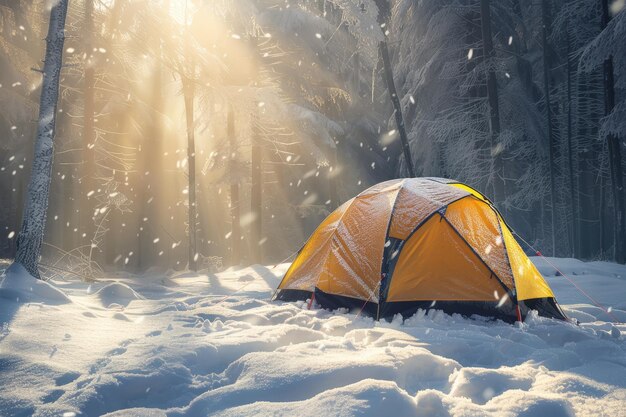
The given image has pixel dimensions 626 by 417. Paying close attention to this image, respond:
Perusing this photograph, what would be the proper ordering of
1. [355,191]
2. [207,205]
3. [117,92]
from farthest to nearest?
[355,191] < [207,205] < [117,92]

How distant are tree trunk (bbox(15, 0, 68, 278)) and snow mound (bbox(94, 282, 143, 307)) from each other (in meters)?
0.99

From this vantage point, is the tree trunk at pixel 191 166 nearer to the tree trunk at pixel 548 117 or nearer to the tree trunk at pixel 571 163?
the tree trunk at pixel 548 117

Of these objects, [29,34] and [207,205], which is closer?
[29,34]

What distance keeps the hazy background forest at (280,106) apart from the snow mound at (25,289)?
6.37m

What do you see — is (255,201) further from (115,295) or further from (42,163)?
(42,163)

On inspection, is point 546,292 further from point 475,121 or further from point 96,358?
point 475,121

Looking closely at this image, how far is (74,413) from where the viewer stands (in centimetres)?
275

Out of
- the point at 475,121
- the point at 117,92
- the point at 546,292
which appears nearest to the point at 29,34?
the point at 117,92

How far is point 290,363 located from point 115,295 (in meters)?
4.47

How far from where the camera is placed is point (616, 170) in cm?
1198

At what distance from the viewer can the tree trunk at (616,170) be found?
38.4 feet

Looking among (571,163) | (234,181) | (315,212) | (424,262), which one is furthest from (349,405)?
(315,212)

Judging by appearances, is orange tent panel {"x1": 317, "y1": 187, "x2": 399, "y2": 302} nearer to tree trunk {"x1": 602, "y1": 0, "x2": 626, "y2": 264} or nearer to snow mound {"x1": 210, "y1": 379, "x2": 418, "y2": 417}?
snow mound {"x1": 210, "y1": 379, "x2": 418, "y2": 417}

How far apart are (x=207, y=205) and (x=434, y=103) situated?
11.1 m
